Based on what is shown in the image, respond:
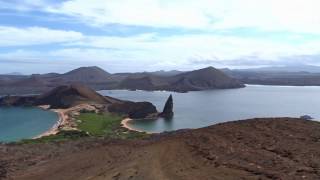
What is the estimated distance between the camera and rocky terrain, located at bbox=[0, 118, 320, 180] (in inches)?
492

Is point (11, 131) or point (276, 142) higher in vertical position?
point (276, 142)

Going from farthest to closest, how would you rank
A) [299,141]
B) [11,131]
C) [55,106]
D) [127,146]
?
[55,106] → [11,131] → [127,146] → [299,141]

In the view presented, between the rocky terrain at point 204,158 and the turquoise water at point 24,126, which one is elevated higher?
the rocky terrain at point 204,158

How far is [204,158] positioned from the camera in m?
14.3

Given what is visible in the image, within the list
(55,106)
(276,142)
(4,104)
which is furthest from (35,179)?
(4,104)

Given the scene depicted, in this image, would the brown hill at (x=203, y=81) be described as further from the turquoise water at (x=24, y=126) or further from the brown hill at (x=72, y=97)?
the turquoise water at (x=24, y=126)

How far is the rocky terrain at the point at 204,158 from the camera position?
41.0ft

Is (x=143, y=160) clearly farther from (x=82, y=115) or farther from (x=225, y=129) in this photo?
(x=82, y=115)

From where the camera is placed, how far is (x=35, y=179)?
674 inches

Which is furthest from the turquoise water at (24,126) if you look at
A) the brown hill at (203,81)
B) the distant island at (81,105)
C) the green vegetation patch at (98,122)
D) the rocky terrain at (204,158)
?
the brown hill at (203,81)

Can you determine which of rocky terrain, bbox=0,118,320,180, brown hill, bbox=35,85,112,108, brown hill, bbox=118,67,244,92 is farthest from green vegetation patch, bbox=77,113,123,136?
brown hill, bbox=118,67,244,92

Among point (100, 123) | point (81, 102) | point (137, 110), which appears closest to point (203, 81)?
point (81, 102)

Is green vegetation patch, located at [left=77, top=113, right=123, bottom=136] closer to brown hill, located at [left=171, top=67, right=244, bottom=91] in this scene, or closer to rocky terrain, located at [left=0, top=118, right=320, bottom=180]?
rocky terrain, located at [left=0, top=118, right=320, bottom=180]

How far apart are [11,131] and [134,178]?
5304 centimetres
